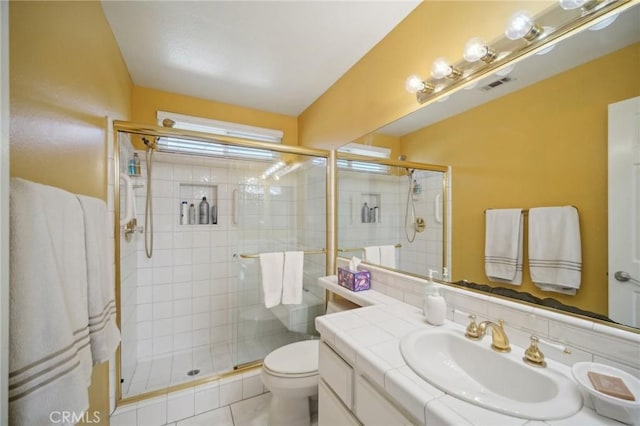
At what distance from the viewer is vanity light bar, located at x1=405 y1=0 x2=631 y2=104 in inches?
30.7

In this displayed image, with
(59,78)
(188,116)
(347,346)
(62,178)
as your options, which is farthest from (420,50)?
(188,116)

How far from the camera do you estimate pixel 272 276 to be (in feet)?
6.37

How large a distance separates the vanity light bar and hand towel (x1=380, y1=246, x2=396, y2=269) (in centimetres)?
93

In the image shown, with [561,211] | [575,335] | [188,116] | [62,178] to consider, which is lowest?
[575,335]

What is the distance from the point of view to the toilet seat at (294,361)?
4.49ft

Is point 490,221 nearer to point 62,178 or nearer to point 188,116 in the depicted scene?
point 62,178

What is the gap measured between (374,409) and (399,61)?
1.81 m

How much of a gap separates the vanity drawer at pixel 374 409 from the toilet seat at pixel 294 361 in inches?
24.2

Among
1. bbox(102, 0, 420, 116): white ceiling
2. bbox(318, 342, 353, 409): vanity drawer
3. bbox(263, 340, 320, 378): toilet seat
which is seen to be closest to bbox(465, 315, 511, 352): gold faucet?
bbox(318, 342, 353, 409): vanity drawer

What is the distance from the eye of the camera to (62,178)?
3.08 ft

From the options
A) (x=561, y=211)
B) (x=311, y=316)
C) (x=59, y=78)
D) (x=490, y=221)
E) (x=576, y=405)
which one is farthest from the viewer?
(x=311, y=316)

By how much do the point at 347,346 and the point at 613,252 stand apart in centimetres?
87

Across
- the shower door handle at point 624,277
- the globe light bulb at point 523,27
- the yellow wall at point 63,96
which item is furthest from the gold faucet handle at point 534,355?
the yellow wall at point 63,96

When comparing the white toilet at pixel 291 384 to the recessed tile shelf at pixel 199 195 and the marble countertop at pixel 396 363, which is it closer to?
the marble countertop at pixel 396 363
